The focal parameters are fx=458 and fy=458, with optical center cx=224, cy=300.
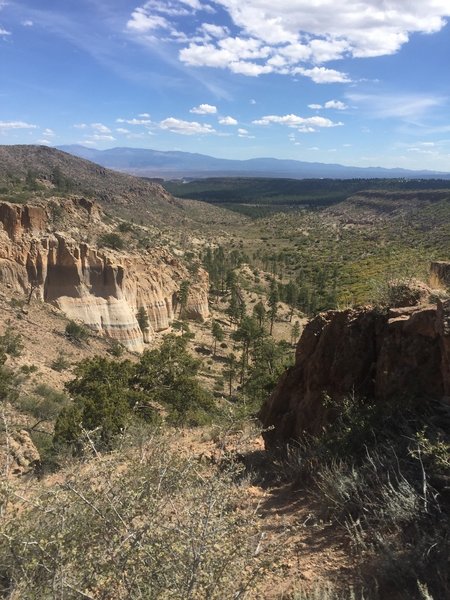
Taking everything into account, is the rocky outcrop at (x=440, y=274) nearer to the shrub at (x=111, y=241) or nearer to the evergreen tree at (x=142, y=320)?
the evergreen tree at (x=142, y=320)

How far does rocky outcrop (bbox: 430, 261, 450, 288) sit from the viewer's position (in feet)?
29.3

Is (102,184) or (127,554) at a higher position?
(102,184)

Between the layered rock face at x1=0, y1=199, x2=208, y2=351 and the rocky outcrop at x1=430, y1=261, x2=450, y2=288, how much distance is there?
3117 centimetres

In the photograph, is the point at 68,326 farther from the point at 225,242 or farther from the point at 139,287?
the point at 225,242

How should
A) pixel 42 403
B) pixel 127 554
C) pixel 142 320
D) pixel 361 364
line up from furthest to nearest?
pixel 142 320, pixel 42 403, pixel 361 364, pixel 127 554

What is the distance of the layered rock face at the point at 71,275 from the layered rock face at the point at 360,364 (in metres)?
29.3

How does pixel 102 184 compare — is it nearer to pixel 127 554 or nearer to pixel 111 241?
pixel 111 241

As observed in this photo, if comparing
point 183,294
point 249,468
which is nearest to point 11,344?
point 249,468

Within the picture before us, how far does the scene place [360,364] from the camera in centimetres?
837

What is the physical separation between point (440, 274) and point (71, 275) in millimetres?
32274

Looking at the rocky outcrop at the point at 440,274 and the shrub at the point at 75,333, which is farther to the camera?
the shrub at the point at 75,333

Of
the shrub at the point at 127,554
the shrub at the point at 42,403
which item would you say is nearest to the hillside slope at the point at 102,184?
the shrub at the point at 42,403

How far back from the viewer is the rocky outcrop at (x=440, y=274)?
893 centimetres

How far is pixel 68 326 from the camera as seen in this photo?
3212 cm
